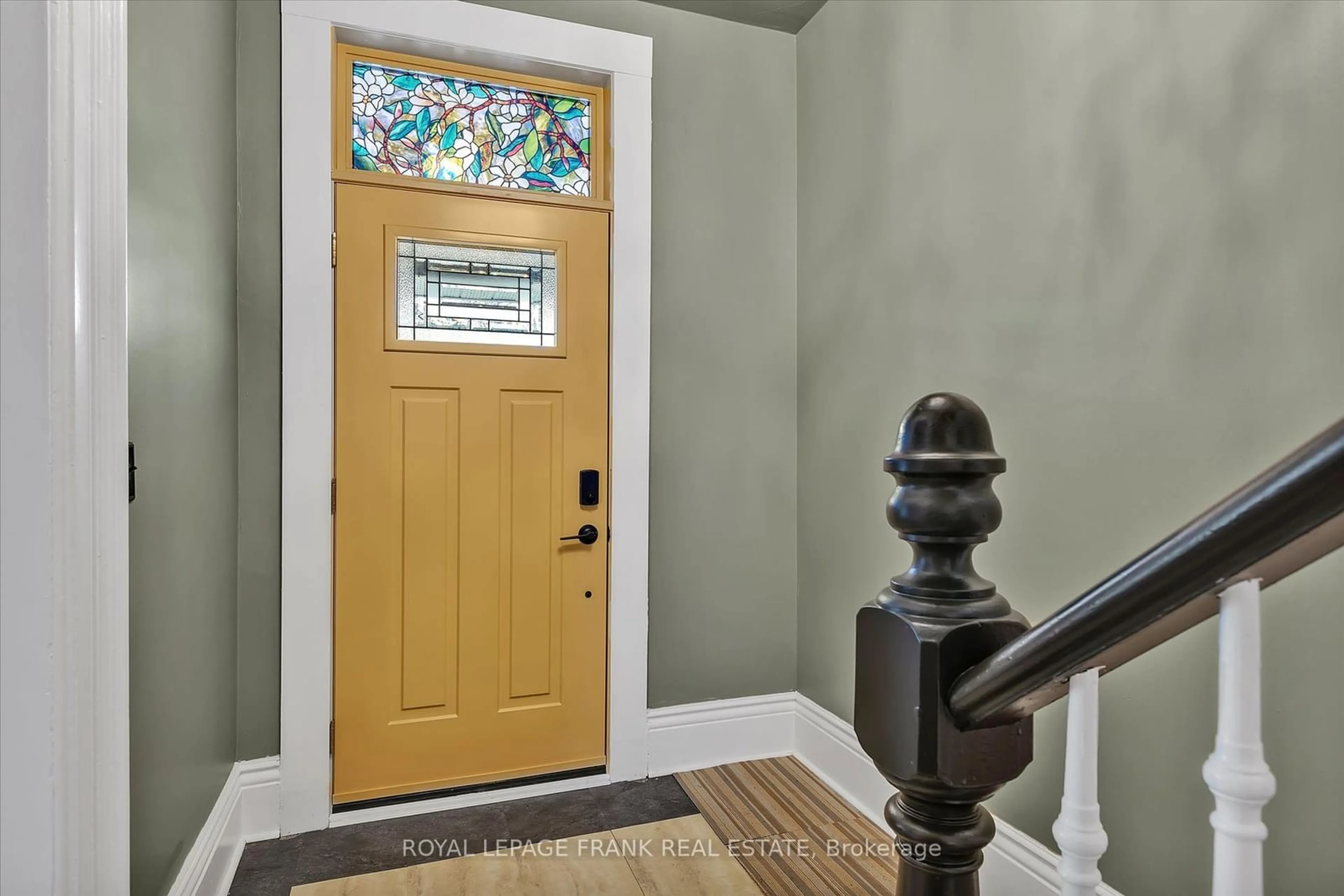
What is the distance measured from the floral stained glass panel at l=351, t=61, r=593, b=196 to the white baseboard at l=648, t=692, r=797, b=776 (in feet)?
6.41

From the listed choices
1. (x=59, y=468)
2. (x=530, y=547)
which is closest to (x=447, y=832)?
(x=530, y=547)

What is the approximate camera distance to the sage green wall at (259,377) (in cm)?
217

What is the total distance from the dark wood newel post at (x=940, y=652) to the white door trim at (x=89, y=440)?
42.6 inches

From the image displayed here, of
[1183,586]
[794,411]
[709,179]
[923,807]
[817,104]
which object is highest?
[817,104]

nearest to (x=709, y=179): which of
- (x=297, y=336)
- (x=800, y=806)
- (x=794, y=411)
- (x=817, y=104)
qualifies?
(x=817, y=104)

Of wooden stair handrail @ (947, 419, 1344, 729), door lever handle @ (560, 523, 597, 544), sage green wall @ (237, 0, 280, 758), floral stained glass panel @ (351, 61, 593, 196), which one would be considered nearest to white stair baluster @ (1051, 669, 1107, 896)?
wooden stair handrail @ (947, 419, 1344, 729)

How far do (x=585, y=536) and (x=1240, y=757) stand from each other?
2175 mm

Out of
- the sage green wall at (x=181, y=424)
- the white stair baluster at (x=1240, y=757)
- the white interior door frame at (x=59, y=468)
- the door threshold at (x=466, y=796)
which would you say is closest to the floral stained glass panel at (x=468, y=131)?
the sage green wall at (x=181, y=424)

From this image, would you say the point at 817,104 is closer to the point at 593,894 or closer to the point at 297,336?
the point at 297,336

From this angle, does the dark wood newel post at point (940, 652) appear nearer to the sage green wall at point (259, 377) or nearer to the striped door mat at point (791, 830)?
the striped door mat at point (791, 830)

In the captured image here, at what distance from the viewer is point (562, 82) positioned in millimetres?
2582

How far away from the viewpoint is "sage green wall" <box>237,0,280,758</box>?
2.17 metres

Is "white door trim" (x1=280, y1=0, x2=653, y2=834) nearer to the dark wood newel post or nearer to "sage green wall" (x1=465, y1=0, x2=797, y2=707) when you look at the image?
"sage green wall" (x1=465, y1=0, x2=797, y2=707)

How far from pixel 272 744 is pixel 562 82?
2415 mm
